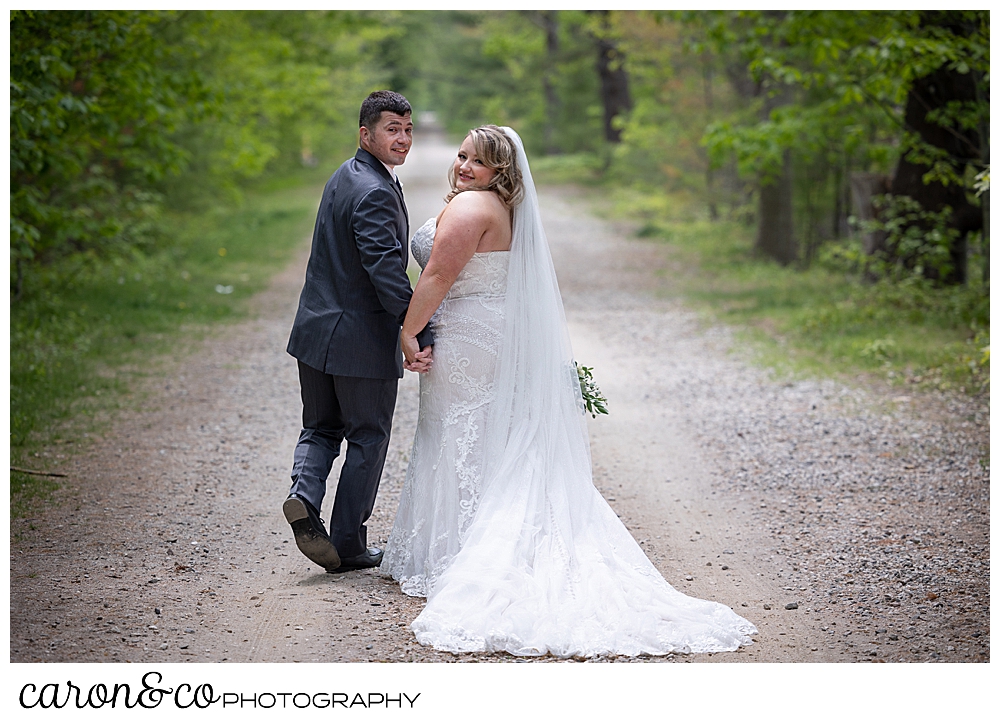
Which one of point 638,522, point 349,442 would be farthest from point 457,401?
point 638,522

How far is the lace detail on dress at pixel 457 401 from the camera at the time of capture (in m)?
4.34

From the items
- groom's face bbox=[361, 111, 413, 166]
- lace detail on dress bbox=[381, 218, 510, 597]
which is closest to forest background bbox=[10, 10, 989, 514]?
lace detail on dress bbox=[381, 218, 510, 597]

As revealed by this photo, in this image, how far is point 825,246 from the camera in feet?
46.9

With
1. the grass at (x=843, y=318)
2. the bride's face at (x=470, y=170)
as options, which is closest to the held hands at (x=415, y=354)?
the bride's face at (x=470, y=170)

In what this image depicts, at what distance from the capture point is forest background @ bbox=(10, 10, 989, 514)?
8398 mm

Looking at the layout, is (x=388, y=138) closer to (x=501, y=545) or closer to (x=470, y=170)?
(x=470, y=170)

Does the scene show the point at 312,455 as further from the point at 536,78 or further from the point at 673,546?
the point at 536,78

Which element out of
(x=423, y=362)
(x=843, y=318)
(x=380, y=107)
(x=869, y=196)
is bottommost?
(x=843, y=318)

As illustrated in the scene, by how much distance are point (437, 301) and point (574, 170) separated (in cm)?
2949

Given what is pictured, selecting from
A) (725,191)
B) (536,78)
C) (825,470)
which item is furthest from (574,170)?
(825,470)

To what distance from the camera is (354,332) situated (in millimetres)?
4320

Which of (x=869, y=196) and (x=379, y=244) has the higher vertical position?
(x=379, y=244)

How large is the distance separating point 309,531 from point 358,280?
3.59ft

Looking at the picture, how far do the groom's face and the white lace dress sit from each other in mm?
343
